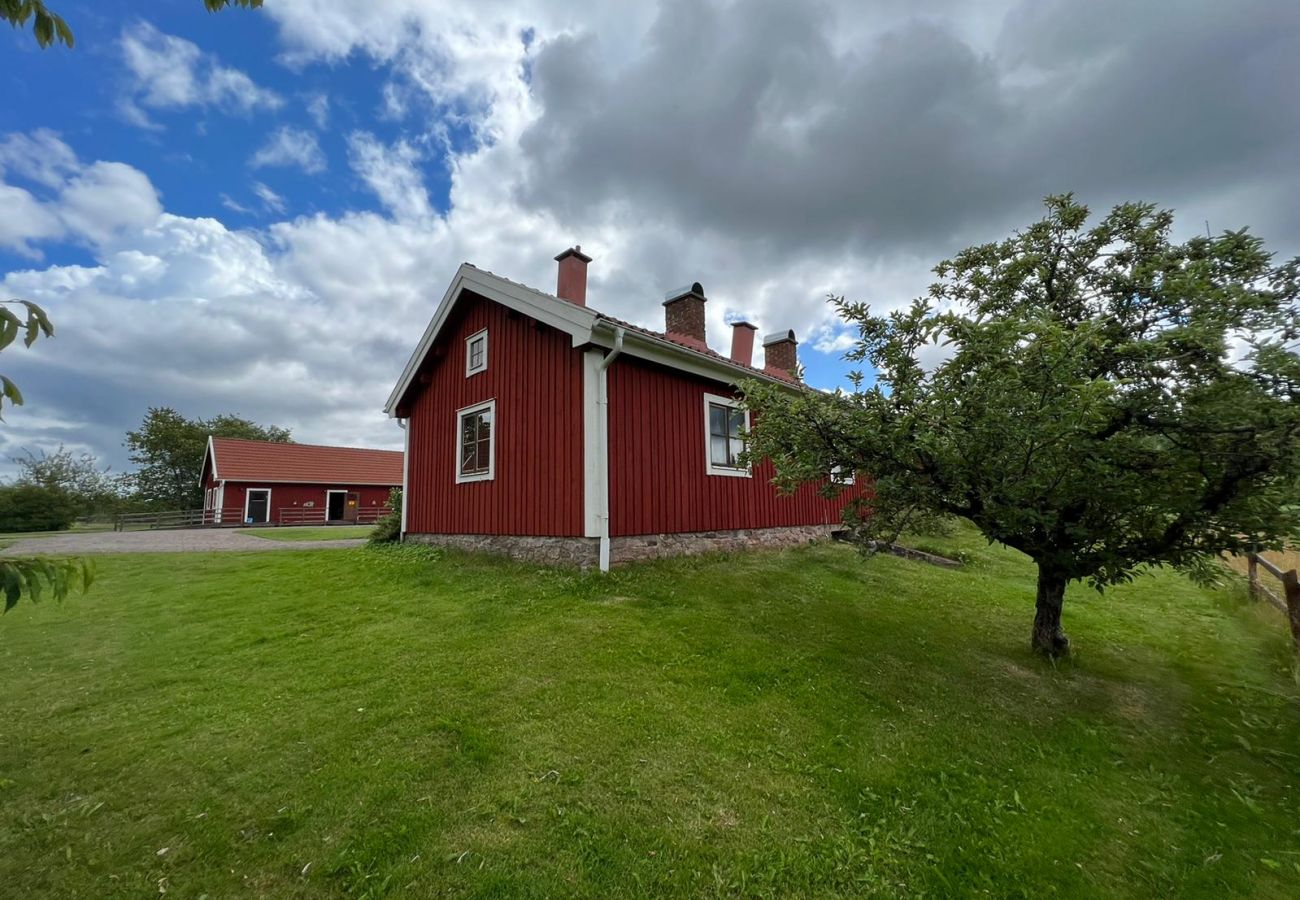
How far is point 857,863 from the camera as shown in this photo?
2664 millimetres

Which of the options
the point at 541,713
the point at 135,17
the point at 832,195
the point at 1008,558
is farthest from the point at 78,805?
the point at 1008,558

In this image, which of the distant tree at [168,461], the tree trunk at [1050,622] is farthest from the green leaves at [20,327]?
the distant tree at [168,461]

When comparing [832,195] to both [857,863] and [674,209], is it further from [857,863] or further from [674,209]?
[857,863]

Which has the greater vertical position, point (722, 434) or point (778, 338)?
point (778, 338)

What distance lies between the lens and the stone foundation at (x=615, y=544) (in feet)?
26.6

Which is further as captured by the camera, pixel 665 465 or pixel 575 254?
pixel 575 254

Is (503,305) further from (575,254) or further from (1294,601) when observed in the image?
(1294,601)

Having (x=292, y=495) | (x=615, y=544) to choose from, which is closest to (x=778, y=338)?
(x=615, y=544)

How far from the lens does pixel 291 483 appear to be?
29672mm

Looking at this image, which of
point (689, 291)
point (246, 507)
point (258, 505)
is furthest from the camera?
point (258, 505)

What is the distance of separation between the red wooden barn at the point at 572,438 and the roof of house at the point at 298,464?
2227cm

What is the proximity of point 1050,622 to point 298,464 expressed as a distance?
113 feet

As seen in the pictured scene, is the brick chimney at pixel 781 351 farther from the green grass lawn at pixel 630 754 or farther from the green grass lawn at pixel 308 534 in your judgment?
the green grass lawn at pixel 308 534

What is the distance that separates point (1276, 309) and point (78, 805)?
8430mm
